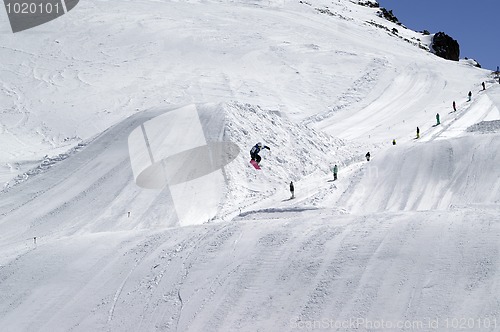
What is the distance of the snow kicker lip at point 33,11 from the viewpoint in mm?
58000

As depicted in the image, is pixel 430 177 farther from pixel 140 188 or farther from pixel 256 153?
pixel 140 188

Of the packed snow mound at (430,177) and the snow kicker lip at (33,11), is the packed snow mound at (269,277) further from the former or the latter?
the snow kicker lip at (33,11)

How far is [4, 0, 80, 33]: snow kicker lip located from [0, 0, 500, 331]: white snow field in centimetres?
555

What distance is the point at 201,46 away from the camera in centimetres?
5194

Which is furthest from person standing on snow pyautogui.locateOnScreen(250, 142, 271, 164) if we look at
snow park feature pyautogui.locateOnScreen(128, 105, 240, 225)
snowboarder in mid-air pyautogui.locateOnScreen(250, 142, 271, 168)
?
snow park feature pyautogui.locateOnScreen(128, 105, 240, 225)

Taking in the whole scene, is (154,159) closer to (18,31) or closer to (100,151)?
(100,151)

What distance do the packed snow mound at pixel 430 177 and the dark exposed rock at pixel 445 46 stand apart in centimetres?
6397

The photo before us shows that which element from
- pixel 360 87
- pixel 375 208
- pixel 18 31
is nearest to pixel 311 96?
pixel 360 87

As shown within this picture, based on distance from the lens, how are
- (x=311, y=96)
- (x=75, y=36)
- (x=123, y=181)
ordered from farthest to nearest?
(x=75, y=36)
(x=311, y=96)
(x=123, y=181)

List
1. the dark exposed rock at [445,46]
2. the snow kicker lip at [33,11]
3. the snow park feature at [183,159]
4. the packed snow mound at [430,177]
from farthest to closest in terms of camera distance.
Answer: the dark exposed rock at [445,46]
the snow kicker lip at [33,11]
the snow park feature at [183,159]
the packed snow mound at [430,177]

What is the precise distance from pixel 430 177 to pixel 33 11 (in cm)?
5673

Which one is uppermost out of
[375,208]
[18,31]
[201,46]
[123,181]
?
[18,31]

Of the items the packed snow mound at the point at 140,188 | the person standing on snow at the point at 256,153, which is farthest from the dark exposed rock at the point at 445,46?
the person standing on snow at the point at 256,153

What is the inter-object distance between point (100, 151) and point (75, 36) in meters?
32.0
